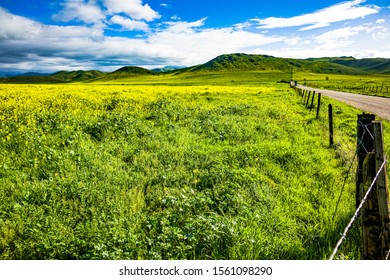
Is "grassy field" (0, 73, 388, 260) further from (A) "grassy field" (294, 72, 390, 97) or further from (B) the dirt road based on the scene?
(A) "grassy field" (294, 72, 390, 97)

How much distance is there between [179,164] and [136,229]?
3.78m

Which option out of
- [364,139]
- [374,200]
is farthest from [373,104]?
[374,200]

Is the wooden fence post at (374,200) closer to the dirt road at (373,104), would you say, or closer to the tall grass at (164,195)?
the tall grass at (164,195)

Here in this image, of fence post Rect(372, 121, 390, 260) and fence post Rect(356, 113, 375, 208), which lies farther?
fence post Rect(356, 113, 375, 208)

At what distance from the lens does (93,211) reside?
5918mm

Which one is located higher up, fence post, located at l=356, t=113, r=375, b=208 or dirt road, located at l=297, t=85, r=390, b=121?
fence post, located at l=356, t=113, r=375, b=208

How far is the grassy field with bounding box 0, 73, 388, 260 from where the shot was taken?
470 cm

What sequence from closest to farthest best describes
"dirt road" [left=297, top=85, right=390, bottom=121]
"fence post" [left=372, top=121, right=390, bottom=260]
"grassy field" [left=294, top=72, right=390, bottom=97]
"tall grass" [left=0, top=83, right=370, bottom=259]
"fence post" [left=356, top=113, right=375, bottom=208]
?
"fence post" [left=372, top=121, right=390, bottom=260]
"fence post" [left=356, top=113, right=375, bottom=208]
"tall grass" [left=0, top=83, right=370, bottom=259]
"dirt road" [left=297, top=85, right=390, bottom=121]
"grassy field" [left=294, top=72, right=390, bottom=97]

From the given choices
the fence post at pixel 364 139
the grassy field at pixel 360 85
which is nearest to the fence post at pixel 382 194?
the fence post at pixel 364 139

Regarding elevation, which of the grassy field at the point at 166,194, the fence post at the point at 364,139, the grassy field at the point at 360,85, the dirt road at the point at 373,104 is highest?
the grassy field at the point at 360,85

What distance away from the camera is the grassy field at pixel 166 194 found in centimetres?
470

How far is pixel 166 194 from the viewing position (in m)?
6.76

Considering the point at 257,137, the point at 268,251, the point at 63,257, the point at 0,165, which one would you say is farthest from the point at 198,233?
the point at 257,137

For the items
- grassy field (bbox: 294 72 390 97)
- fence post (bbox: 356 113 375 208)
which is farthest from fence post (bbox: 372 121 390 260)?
grassy field (bbox: 294 72 390 97)
